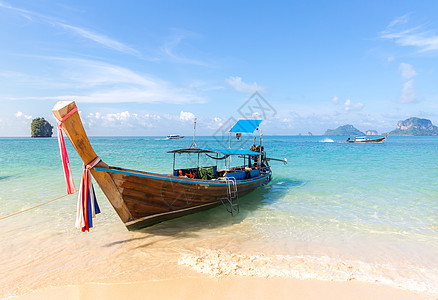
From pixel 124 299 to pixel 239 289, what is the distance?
215 centimetres

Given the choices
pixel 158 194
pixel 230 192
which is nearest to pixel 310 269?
pixel 158 194

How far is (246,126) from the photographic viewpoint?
51.9 ft

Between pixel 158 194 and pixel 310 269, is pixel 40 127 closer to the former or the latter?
pixel 158 194

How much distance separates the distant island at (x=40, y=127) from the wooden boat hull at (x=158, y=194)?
160 metres

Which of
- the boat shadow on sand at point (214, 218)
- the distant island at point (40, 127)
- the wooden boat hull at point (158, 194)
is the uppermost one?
the distant island at point (40, 127)

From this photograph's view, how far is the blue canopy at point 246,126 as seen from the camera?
15.4 meters

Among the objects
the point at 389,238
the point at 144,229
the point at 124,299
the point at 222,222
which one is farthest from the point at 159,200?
the point at 389,238

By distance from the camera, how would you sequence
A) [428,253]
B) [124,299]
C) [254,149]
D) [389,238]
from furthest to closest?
[254,149], [389,238], [428,253], [124,299]

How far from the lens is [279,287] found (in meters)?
4.94

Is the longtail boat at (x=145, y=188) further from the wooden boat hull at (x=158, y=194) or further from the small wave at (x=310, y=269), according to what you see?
the small wave at (x=310, y=269)

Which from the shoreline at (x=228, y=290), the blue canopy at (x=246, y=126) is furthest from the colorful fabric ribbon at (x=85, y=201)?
the blue canopy at (x=246, y=126)

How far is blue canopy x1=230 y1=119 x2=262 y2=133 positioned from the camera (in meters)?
15.4

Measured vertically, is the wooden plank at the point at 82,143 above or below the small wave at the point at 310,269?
above

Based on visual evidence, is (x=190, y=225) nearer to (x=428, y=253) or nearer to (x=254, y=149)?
(x=428, y=253)
